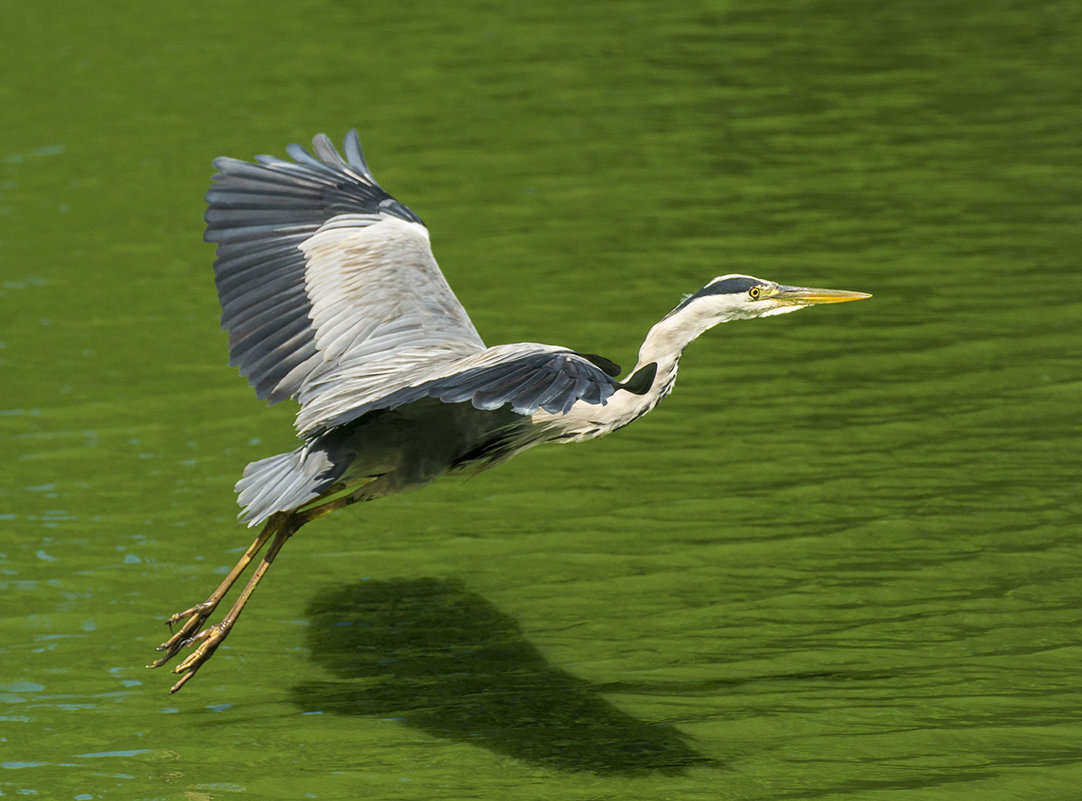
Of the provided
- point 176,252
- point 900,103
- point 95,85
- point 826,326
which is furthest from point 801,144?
point 95,85

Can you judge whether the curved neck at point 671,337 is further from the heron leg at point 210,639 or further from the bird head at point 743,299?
the heron leg at point 210,639

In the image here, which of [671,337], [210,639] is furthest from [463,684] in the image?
[671,337]

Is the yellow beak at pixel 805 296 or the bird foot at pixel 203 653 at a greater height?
the yellow beak at pixel 805 296

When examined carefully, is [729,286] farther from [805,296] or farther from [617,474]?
[617,474]

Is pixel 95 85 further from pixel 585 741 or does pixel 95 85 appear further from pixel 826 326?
pixel 585 741

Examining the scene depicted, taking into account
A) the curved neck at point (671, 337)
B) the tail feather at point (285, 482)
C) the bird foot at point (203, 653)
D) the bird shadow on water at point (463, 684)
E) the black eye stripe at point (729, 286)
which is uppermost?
the black eye stripe at point (729, 286)

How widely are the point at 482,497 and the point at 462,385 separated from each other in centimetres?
312

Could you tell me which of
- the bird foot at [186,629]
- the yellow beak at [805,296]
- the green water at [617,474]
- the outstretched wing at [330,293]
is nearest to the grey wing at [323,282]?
the outstretched wing at [330,293]

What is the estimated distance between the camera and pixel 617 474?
8617 mm

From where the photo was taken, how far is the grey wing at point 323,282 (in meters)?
6.89

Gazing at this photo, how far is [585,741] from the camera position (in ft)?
19.8

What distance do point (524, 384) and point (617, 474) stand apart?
334cm

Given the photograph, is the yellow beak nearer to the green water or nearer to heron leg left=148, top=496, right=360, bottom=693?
the green water

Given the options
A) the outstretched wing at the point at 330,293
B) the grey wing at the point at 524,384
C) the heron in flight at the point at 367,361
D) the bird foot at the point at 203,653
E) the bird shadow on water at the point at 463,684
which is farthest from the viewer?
the outstretched wing at the point at 330,293
